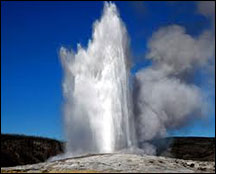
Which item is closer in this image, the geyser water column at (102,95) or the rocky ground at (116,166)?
the rocky ground at (116,166)

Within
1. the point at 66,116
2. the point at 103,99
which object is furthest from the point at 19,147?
the point at 103,99

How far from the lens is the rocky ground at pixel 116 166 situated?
31.9 metres

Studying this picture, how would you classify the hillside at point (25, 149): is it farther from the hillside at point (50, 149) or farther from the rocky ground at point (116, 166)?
the rocky ground at point (116, 166)

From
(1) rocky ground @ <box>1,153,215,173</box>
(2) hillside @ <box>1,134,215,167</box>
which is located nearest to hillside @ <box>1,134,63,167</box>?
(2) hillside @ <box>1,134,215,167</box>

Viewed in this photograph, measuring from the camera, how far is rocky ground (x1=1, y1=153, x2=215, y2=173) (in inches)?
1256

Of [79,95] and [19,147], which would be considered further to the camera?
[19,147]

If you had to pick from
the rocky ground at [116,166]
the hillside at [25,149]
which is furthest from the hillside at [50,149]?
the rocky ground at [116,166]

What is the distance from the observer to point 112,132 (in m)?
50.4

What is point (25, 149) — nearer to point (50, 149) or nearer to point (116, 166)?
point (50, 149)

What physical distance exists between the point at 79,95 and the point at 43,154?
55.3ft

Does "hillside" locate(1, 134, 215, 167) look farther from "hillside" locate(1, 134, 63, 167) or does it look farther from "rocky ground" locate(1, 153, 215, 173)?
"rocky ground" locate(1, 153, 215, 173)

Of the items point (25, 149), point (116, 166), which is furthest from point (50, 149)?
point (116, 166)

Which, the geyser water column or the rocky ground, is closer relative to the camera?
the rocky ground
